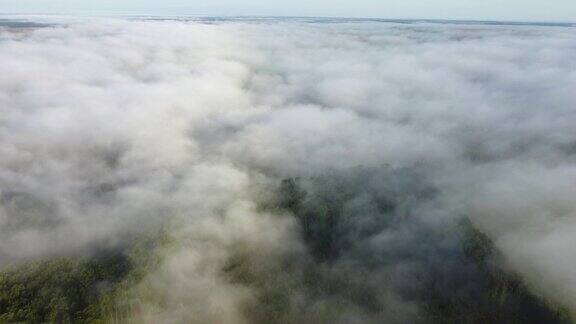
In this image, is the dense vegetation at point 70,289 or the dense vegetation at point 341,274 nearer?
the dense vegetation at point 70,289

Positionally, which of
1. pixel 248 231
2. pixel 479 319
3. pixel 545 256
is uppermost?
pixel 545 256

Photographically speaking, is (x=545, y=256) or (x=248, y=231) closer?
(x=545, y=256)

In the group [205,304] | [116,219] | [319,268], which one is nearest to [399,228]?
[319,268]

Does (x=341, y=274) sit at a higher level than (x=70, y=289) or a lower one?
lower

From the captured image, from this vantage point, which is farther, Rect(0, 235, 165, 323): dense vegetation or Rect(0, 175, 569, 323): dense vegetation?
Rect(0, 175, 569, 323): dense vegetation

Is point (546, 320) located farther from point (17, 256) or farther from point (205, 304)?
point (17, 256)

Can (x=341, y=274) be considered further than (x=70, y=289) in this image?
Yes

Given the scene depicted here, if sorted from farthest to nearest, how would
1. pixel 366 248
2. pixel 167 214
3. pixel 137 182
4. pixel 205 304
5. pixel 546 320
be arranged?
1. pixel 137 182
2. pixel 366 248
3. pixel 167 214
4. pixel 546 320
5. pixel 205 304

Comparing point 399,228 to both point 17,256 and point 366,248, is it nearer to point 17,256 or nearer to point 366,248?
point 366,248

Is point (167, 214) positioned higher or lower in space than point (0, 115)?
lower

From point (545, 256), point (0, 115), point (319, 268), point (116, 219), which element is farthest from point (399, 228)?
point (0, 115)

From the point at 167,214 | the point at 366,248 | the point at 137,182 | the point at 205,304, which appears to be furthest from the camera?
the point at 137,182
